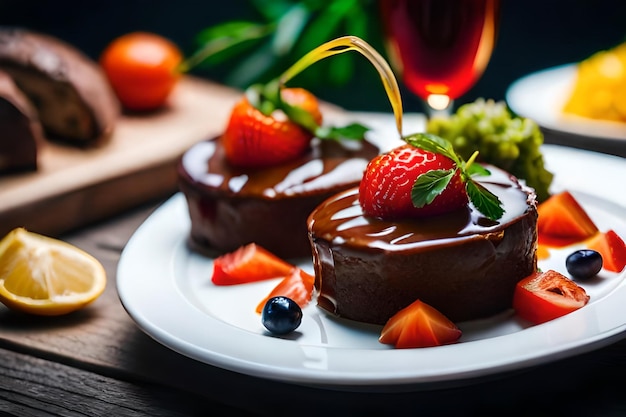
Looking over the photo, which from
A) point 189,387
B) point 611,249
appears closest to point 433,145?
point 611,249

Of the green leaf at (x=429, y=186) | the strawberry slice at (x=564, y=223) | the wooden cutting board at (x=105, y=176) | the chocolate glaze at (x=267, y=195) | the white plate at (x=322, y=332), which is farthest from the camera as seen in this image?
the wooden cutting board at (x=105, y=176)

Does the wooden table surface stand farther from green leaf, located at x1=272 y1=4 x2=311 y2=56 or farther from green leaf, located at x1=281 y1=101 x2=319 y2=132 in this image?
green leaf, located at x1=272 y1=4 x2=311 y2=56

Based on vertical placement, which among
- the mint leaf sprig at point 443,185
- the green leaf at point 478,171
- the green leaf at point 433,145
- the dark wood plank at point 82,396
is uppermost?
the green leaf at point 433,145

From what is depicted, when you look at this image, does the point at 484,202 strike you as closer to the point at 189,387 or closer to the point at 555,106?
the point at 189,387

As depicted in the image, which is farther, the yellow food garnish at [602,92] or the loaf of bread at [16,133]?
the yellow food garnish at [602,92]

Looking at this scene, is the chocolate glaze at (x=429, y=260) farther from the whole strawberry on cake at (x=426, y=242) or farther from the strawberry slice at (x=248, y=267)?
the strawberry slice at (x=248, y=267)

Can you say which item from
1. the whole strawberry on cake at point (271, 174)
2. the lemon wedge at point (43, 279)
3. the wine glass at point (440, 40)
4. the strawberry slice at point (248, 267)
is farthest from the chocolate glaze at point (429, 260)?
the wine glass at point (440, 40)
